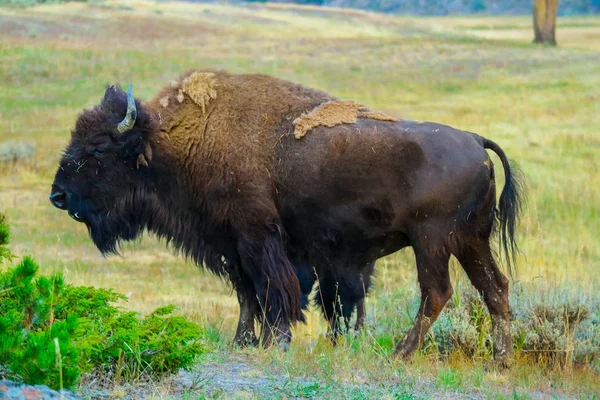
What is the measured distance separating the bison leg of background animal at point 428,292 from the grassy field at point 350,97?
6.7 inches

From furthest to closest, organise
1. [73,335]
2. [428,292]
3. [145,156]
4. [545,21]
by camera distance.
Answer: [545,21]
[145,156]
[428,292]
[73,335]

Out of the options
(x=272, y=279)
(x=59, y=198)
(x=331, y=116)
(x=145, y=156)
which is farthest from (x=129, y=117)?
(x=272, y=279)

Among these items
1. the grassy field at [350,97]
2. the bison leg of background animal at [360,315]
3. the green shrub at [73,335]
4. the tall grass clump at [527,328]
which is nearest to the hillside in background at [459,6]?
the grassy field at [350,97]

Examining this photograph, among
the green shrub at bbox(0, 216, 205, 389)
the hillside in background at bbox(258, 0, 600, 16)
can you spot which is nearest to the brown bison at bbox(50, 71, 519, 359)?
the green shrub at bbox(0, 216, 205, 389)

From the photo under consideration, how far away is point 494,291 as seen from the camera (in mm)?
7578

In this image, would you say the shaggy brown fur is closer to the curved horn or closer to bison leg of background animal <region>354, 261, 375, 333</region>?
the curved horn

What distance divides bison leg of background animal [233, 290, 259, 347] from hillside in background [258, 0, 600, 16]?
77.7m

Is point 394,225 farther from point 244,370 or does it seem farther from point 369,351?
point 244,370

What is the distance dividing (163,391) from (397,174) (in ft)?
9.01

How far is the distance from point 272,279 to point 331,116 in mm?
1371

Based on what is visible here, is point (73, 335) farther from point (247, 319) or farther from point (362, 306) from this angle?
point (362, 306)

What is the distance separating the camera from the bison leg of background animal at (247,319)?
787 cm

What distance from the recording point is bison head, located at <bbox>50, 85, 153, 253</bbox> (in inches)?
309

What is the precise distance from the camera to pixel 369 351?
691 centimetres
